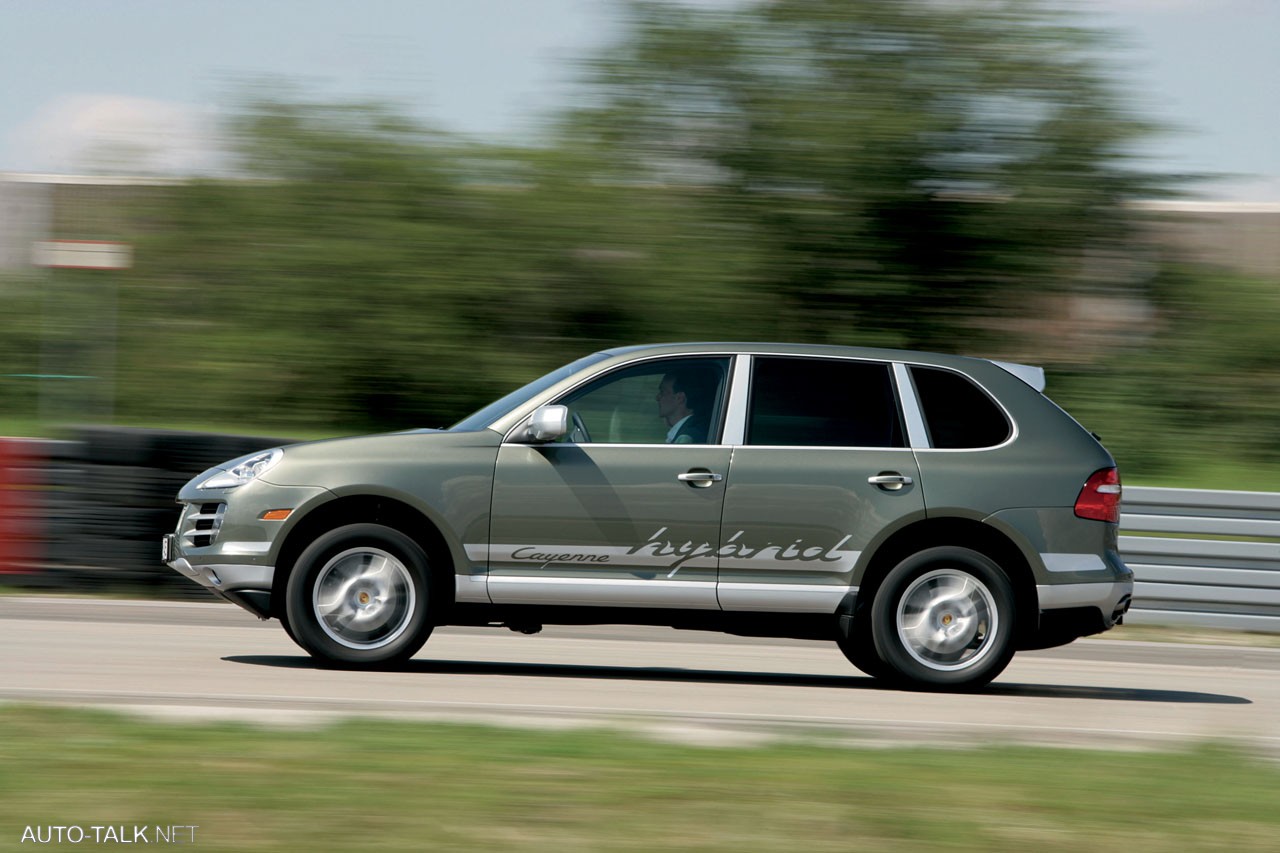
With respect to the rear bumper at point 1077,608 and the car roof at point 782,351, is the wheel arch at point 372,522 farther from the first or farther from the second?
the rear bumper at point 1077,608

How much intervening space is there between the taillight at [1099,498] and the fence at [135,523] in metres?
4.20

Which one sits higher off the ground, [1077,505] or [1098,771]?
[1077,505]

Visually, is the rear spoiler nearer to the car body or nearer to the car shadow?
the car body

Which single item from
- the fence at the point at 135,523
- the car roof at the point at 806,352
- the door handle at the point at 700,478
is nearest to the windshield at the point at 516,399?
the car roof at the point at 806,352

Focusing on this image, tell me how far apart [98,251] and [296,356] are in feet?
19.1

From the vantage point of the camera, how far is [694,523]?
307 inches

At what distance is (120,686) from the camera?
23.6 feet

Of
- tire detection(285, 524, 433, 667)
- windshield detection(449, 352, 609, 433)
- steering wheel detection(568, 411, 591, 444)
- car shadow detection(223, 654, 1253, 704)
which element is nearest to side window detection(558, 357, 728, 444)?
steering wheel detection(568, 411, 591, 444)

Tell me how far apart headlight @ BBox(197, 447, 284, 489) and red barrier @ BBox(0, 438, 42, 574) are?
14.2ft

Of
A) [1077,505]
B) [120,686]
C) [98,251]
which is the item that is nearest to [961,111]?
[98,251]

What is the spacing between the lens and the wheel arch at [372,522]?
309 inches

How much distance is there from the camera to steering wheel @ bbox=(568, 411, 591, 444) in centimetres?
791

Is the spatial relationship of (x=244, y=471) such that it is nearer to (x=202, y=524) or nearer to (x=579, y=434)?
(x=202, y=524)

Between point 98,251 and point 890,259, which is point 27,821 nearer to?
point 98,251
